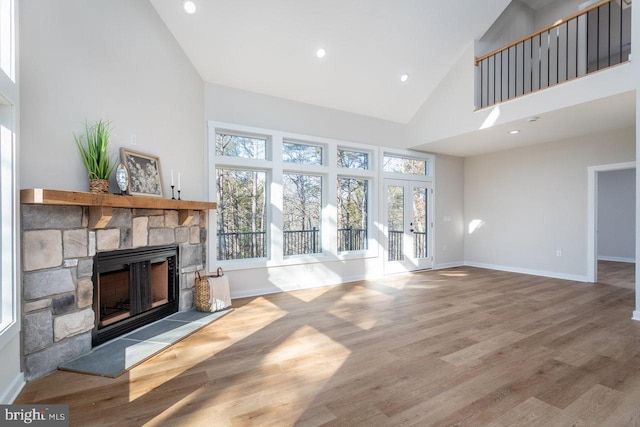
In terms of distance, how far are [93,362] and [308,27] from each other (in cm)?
430

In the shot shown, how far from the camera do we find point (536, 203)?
20.7ft

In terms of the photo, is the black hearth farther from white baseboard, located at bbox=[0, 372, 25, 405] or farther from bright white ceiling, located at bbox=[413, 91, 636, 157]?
bright white ceiling, located at bbox=[413, 91, 636, 157]

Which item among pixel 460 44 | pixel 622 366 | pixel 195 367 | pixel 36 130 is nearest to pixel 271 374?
pixel 195 367

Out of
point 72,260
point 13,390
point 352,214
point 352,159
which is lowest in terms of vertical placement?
point 13,390

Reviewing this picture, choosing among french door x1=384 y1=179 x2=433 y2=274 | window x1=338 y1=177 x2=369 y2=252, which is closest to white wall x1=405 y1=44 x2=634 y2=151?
french door x1=384 y1=179 x2=433 y2=274

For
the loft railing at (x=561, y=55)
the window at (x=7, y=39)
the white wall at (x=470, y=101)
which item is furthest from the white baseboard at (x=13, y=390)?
the loft railing at (x=561, y=55)

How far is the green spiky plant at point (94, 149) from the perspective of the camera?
273 cm

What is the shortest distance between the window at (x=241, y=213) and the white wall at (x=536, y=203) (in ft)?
16.6

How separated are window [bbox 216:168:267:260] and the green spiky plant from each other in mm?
1814

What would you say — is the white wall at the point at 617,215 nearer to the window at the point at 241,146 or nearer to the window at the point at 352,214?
the window at the point at 352,214

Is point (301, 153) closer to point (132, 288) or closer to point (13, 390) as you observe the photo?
point (132, 288)

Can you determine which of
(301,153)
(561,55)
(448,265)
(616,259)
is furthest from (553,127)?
(616,259)

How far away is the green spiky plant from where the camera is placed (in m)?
2.73

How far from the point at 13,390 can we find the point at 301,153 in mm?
4230
